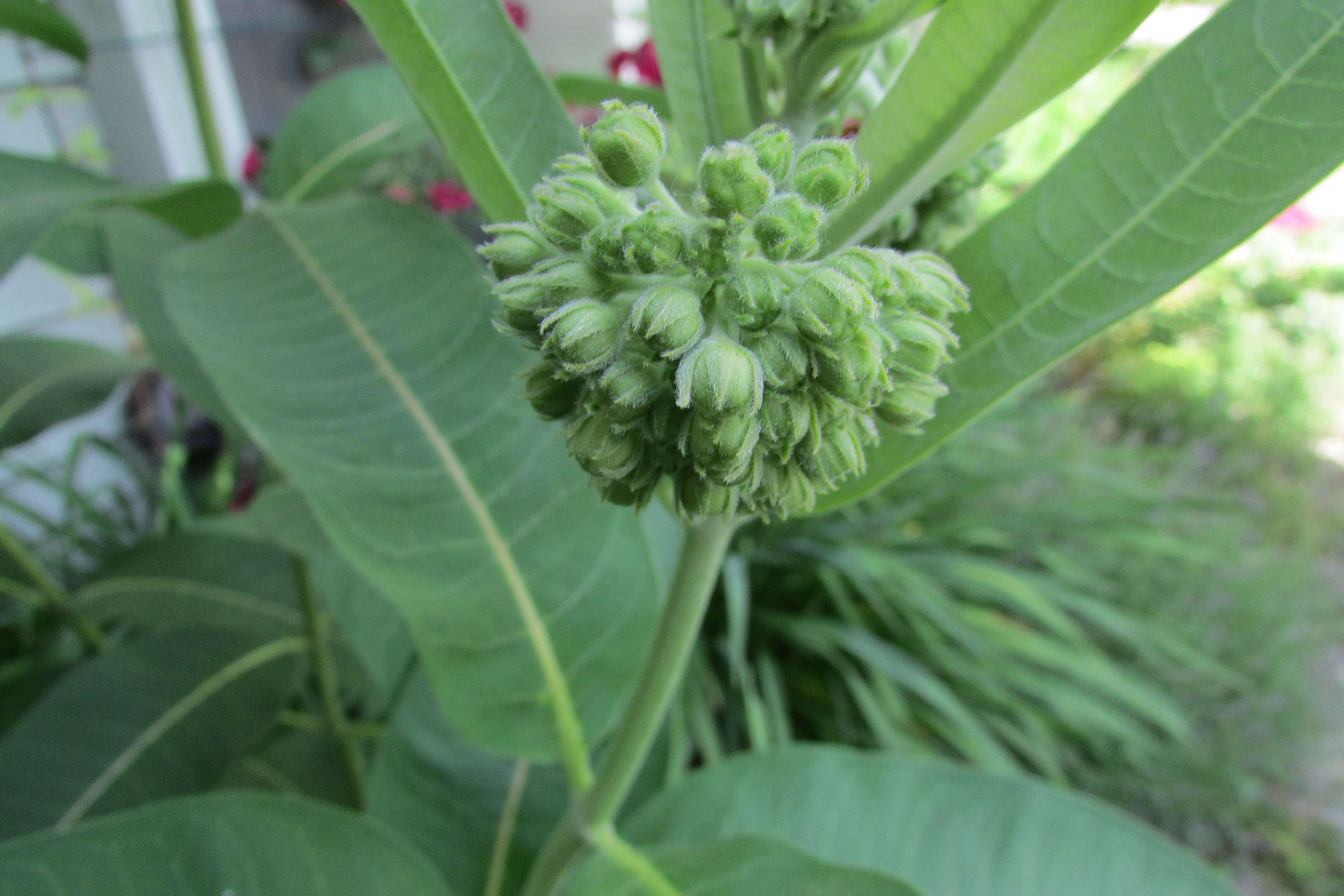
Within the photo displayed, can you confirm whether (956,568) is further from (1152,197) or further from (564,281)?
(564,281)

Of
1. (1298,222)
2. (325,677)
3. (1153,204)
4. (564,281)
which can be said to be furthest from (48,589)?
(1298,222)

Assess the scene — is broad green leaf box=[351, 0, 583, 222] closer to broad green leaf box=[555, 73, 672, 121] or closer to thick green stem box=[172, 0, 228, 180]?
broad green leaf box=[555, 73, 672, 121]

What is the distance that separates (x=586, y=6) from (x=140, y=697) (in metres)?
5.35

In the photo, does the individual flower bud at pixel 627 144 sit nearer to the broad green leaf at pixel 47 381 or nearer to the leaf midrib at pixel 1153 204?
the leaf midrib at pixel 1153 204

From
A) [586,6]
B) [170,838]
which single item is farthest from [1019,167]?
[170,838]

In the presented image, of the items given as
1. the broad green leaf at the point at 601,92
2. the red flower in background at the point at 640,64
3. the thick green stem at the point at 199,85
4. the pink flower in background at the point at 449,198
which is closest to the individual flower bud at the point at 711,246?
the broad green leaf at the point at 601,92

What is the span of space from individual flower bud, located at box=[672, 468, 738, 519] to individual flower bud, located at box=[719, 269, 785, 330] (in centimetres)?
11

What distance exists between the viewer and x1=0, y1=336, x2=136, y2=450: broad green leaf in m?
1.25

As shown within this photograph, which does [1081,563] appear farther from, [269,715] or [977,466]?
[269,715]

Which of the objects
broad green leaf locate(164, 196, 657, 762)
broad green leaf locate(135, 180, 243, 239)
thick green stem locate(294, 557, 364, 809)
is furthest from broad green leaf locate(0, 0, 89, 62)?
thick green stem locate(294, 557, 364, 809)

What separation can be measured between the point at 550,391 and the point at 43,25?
3.06ft

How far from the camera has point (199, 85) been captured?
3.57ft

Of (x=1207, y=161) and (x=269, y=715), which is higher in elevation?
(x=1207, y=161)

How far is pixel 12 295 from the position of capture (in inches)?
106
